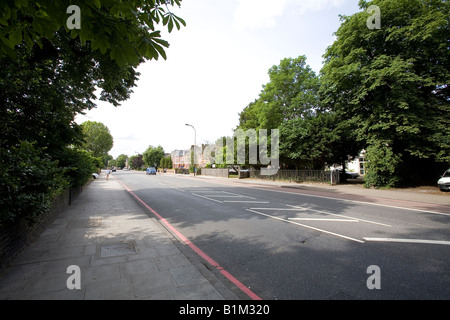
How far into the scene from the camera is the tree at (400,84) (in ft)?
49.2

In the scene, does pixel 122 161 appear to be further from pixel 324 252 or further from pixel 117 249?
pixel 324 252

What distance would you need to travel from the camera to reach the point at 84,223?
684 centimetres

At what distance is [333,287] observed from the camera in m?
3.18

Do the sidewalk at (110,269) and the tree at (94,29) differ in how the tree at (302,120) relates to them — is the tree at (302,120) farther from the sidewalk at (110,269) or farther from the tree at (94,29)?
the tree at (94,29)

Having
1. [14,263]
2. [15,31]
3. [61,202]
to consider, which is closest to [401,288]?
[15,31]

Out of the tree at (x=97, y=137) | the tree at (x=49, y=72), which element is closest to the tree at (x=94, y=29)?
the tree at (x=49, y=72)

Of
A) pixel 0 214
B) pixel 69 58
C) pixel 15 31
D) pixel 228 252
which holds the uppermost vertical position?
pixel 69 58

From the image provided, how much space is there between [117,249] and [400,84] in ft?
65.5

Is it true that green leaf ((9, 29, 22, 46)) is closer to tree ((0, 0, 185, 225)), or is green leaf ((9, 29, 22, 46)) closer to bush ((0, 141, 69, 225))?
tree ((0, 0, 185, 225))

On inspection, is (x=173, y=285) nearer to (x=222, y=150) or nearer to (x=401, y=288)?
(x=401, y=288)

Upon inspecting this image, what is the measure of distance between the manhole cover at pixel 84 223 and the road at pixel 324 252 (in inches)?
82.5

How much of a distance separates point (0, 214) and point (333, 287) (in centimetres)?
523

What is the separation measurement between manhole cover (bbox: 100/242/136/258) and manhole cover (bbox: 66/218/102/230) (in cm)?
224

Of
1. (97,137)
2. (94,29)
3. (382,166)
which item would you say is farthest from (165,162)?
(94,29)
